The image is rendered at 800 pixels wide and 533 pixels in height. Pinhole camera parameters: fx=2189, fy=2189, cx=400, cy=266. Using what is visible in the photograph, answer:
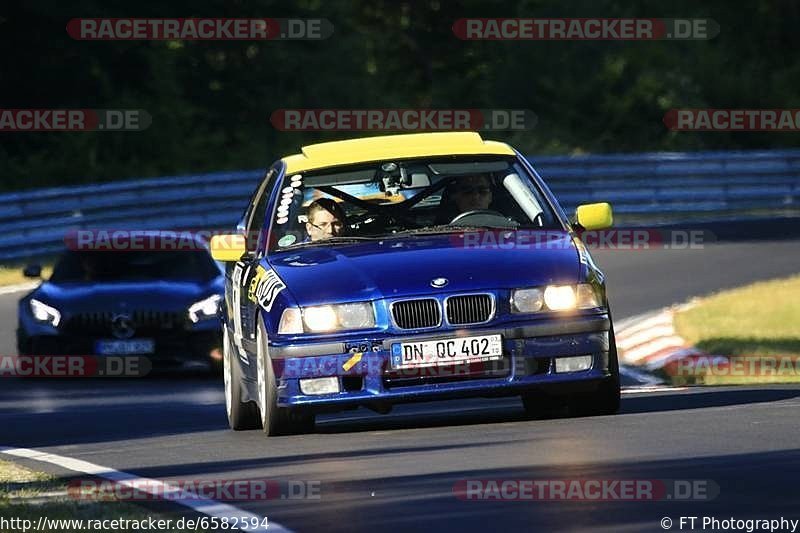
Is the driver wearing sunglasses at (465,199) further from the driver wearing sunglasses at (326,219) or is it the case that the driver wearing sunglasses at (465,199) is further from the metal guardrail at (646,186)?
the metal guardrail at (646,186)

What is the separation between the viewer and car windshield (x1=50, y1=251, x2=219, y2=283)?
19000mm

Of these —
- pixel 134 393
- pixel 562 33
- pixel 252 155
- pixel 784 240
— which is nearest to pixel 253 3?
pixel 252 155

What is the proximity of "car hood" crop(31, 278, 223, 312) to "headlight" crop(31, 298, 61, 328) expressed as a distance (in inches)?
1.9

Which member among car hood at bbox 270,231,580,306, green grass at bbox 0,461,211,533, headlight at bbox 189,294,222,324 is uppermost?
headlight at bbox 189,294,222,324

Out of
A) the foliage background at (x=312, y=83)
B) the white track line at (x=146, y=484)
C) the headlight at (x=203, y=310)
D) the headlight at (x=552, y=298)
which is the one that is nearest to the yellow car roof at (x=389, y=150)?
the headlight at (x=552, y=298)

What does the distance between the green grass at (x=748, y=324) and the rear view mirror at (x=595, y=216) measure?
4.45m

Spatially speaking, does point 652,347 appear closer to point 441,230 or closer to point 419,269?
point 441,230

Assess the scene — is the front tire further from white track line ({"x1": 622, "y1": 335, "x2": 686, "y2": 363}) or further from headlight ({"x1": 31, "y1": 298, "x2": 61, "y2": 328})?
white track line ({"x1": 622, "y1": 335, "x2": 686, "y2": 363})

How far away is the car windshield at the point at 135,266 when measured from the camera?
19.0 meters

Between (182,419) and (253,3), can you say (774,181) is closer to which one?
(253,3)

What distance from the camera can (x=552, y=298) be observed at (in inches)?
454

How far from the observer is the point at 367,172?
520 inches

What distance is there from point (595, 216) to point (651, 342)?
7171 millimetres

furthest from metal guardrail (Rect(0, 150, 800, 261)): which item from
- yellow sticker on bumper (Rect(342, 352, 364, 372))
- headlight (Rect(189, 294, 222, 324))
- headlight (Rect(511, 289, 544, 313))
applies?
headlight (Rect(511, 289, 544, 313))
